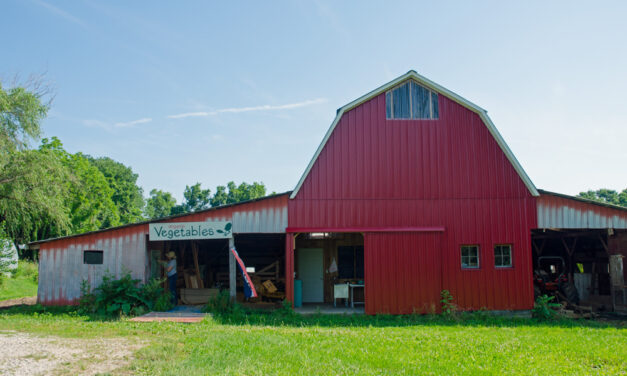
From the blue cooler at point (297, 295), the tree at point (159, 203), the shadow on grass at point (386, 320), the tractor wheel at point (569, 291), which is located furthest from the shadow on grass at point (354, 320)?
the tree at point (159, 203)

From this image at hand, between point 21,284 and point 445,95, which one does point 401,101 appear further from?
point 21,284

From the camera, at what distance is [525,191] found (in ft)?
48.2

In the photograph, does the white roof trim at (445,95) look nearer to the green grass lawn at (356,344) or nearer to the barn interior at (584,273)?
the barn interior at (584,273)

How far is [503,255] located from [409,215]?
319 centimetres

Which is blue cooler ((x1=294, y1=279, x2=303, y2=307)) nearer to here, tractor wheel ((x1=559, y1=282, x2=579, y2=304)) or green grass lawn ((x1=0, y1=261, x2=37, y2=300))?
tractor wheel ((x1=559, y1=282, x2=579, y2=304))

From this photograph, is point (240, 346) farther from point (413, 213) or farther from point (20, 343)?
point (413, 213)

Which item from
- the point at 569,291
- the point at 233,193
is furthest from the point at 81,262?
the point at 233,193

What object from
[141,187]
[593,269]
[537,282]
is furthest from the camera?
[141,187]

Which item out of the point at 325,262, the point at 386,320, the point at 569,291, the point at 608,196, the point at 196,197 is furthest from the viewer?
the point at 196,197

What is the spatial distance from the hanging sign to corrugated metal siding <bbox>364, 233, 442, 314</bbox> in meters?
4.34

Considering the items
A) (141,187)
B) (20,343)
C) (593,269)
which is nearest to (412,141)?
(593,269)

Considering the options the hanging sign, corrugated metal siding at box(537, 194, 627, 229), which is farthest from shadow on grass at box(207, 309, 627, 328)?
corrugated metal siding at box(537, 194, 627, 229)

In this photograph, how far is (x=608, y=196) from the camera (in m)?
49.8

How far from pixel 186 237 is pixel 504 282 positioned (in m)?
9.73
